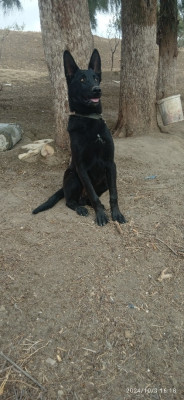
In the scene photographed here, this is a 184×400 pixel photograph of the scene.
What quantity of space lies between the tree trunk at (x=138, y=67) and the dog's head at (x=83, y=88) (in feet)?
8.51

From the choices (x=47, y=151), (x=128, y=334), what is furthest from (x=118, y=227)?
(x=47, y=151)

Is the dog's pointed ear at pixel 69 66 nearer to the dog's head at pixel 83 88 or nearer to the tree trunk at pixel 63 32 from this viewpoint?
the dog's head at pixel 83 88

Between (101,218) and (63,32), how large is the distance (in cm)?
263

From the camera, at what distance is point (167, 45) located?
25.9 feet

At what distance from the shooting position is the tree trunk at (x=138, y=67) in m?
5.70

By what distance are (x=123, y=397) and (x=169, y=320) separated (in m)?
0.62

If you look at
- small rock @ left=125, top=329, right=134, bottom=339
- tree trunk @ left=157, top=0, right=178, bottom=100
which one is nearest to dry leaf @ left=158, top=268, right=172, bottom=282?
small rock @ left=125, top=329, right=134, bottom=339

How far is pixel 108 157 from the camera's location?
335cm

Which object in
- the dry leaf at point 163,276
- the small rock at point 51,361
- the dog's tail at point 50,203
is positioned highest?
the dog's tail at point 50,203

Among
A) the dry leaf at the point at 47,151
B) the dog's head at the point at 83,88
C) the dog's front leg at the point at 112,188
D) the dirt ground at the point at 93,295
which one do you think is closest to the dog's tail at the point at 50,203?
the dirt ground at the point at 93,295

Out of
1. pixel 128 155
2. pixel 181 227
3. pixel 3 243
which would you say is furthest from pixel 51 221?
pixel 128 155

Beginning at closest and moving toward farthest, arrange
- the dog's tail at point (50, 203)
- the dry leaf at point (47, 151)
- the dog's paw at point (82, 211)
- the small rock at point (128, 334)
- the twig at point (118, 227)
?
the small rock at point (128, 334)
the twig at point (118, 227)
the dog's paw at point (82, 211)
the dog's tail at point (50, 203)
the dry leaf at point (47, 151)

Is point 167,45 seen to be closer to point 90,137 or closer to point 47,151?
point 47,151

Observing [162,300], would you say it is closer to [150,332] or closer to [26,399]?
[150,332]
